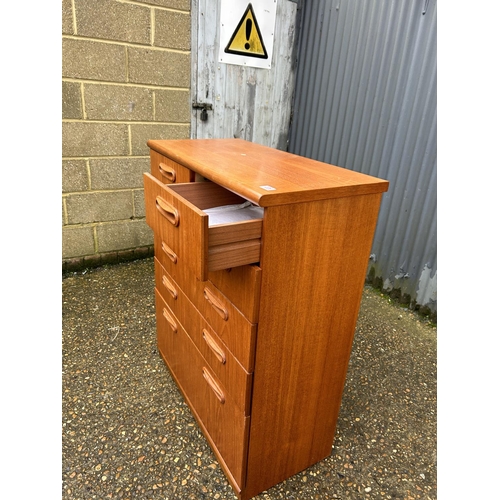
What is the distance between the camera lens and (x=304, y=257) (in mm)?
1009

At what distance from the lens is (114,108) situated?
2.48 meters

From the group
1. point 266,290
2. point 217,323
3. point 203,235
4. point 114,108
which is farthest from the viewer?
point 114,108

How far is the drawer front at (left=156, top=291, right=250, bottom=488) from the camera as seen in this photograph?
119 centimetres

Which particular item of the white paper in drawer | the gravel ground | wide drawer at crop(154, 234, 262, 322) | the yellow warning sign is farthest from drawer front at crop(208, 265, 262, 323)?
the yellow warning sign

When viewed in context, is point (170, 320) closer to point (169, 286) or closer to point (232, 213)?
point (169, 286)

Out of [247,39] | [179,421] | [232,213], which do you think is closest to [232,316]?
[232,213]

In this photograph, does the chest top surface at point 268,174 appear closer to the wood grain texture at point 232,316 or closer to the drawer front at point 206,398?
the wood grain texture at point 232,316

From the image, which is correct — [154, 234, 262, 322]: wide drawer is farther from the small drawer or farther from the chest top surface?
the small drawer

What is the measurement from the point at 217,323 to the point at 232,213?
0.35 meters

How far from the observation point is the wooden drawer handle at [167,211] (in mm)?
1009

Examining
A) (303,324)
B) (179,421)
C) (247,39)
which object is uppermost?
(247,39)

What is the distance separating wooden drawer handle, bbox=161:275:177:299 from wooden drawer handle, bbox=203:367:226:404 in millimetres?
336

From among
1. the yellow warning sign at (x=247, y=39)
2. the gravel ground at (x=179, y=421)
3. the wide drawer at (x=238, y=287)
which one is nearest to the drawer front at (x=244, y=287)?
the wide drawer at (x=238, y=287)

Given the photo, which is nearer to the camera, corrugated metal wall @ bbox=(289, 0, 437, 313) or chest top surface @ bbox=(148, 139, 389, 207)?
chest top surface @ bbox=(148, 139, 389, 207)
